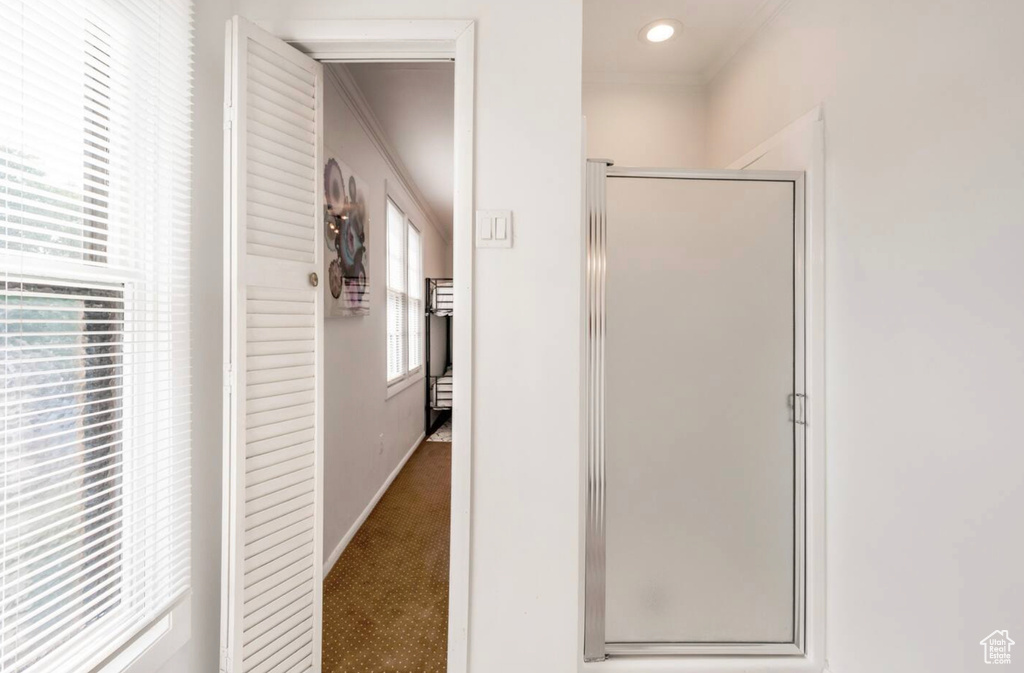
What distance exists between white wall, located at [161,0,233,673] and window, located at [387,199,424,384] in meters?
2.18

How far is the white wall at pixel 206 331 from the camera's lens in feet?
4.10

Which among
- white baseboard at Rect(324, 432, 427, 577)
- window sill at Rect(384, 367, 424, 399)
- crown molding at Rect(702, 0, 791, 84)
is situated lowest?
white baseboard at Rect(324, 432, 427, 577)

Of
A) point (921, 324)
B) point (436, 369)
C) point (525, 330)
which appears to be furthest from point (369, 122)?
point (436, 369)

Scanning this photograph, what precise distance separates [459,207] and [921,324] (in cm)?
136

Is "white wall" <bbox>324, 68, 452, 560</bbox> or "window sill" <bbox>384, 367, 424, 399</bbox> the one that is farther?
"window sill" <bbox>384, 367, 424, 399</bbox>

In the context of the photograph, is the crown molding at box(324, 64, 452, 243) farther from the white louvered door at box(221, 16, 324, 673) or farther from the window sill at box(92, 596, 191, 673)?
the window sill at box(92, 596, 191, 673)

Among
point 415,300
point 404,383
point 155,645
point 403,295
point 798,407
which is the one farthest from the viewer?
point 415,300

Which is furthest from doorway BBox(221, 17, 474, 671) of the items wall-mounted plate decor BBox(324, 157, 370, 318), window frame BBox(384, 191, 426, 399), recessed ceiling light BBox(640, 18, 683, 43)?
window frame BBox(384, 191, 426, 399)

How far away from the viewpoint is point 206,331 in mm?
1292

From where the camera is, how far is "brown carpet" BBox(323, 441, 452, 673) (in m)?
1.69

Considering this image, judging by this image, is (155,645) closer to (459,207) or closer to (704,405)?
(459,207)

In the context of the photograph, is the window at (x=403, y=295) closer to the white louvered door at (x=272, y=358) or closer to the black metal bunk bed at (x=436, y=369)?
the black metal bunk bed at (x=436, y=369)

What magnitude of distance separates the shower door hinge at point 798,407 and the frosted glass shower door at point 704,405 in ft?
0.04

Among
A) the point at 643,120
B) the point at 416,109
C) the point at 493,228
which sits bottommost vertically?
the point at 493,228
